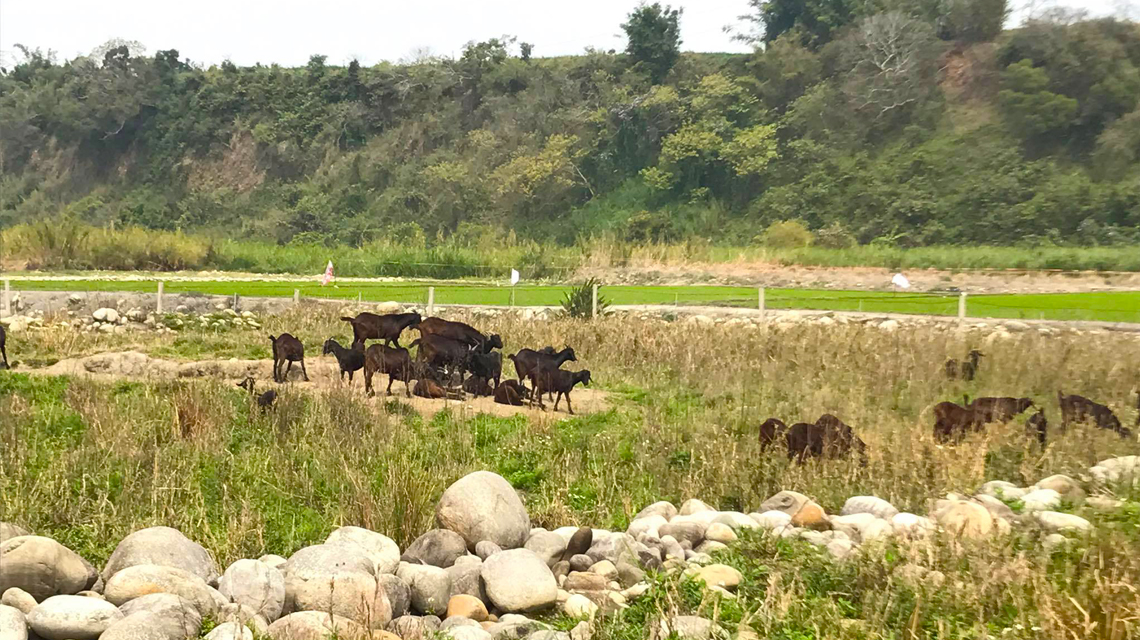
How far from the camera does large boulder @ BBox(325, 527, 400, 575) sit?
6426 mm

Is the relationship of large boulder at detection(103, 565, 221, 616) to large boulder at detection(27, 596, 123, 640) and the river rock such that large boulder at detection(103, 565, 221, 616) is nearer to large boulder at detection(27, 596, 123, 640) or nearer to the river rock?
large boulder at detection(27, 596, 123, 640)

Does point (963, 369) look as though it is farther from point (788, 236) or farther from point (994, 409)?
point (788, 236)

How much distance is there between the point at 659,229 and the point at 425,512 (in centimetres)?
5314

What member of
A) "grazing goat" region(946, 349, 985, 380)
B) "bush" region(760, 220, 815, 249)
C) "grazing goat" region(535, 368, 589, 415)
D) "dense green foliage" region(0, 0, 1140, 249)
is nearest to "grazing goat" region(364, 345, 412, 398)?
"grazing goat" region(535, 368, 589, 415)

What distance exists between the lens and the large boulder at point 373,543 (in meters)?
6.43

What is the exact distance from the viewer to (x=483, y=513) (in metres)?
7.18

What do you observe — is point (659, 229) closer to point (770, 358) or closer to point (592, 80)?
point (592, 80)

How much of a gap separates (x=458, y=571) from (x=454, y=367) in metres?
7.11

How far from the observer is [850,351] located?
1731cm

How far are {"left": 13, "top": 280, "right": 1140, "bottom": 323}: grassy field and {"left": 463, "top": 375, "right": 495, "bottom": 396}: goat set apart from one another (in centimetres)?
1599

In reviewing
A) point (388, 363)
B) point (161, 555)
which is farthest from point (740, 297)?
point (161, 555)

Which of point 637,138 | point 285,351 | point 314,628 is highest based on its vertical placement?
point 637,138

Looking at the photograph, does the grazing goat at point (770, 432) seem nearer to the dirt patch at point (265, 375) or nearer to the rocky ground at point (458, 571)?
the rocky ground at point (458, 571)

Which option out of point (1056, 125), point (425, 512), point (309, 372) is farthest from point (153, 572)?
point (1056, 125)
